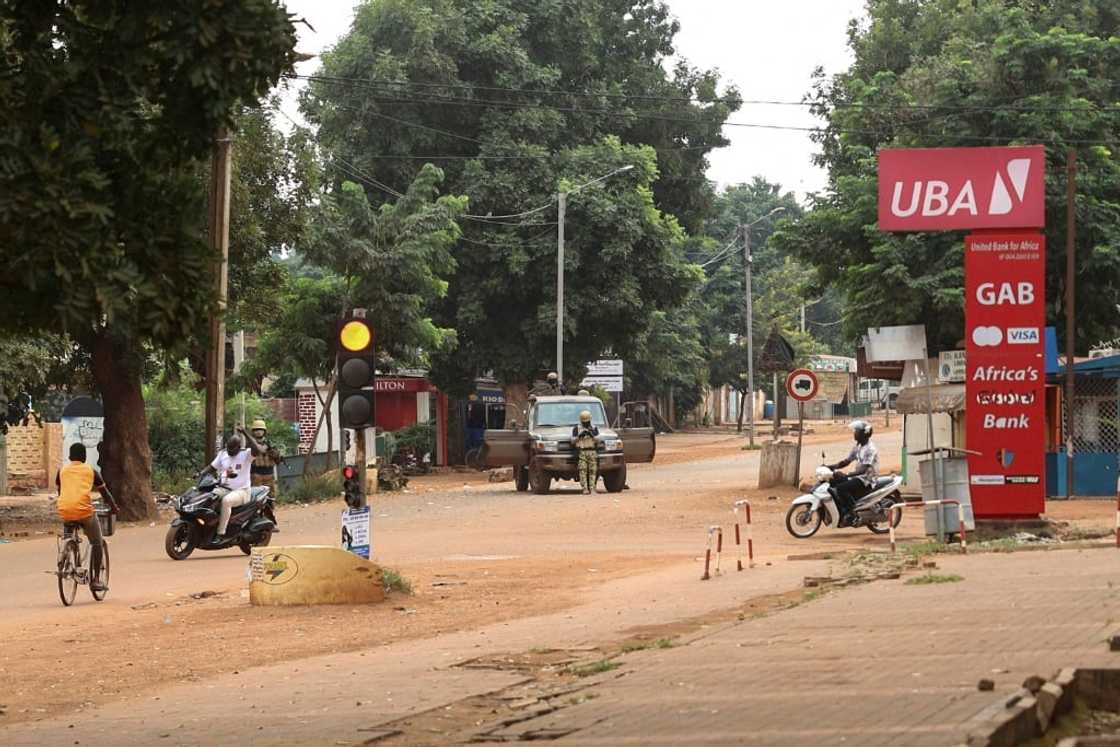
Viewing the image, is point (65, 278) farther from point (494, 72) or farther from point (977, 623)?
point (494, 72)

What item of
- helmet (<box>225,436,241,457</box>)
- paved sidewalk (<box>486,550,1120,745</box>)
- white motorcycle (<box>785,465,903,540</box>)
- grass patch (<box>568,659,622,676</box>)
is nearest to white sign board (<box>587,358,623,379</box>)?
white motorcycle (<box>785,465,903,540</box>)

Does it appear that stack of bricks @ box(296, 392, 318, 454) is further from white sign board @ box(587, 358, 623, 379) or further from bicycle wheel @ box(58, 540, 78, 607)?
bicycle wheel @ box(58, 540, 78, 607)

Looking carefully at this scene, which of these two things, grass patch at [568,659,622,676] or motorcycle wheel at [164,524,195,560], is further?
motorcycle wheel at [164,524,195,560]

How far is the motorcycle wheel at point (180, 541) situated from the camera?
22922 mm

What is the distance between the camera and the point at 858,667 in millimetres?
10547

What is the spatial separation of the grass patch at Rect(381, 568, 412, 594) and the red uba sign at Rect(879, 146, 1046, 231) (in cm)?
780

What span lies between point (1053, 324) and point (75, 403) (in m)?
25.1

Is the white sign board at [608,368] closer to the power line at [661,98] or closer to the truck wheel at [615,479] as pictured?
the power line at [661,98]

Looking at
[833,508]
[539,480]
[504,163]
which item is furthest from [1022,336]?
[504,163]

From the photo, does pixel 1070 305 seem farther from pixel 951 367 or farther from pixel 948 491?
pixel 948 491

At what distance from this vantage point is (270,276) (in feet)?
109

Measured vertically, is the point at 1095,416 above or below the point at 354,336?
below

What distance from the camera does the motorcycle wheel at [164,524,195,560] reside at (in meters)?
22.9

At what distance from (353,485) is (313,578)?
1.03 m
